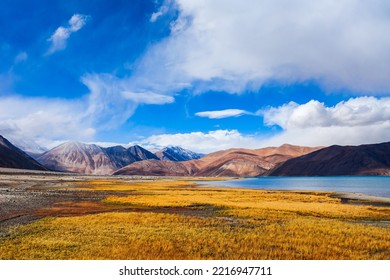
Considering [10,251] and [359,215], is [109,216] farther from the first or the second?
[359,215]

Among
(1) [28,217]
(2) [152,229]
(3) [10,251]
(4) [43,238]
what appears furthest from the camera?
(1) [28,217]

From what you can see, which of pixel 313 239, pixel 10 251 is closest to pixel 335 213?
pixel 313 239

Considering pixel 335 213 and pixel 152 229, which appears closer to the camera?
pixel 152 229

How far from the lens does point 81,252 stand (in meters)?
21.2

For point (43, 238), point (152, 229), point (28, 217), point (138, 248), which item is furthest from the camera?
point (28, 217)
